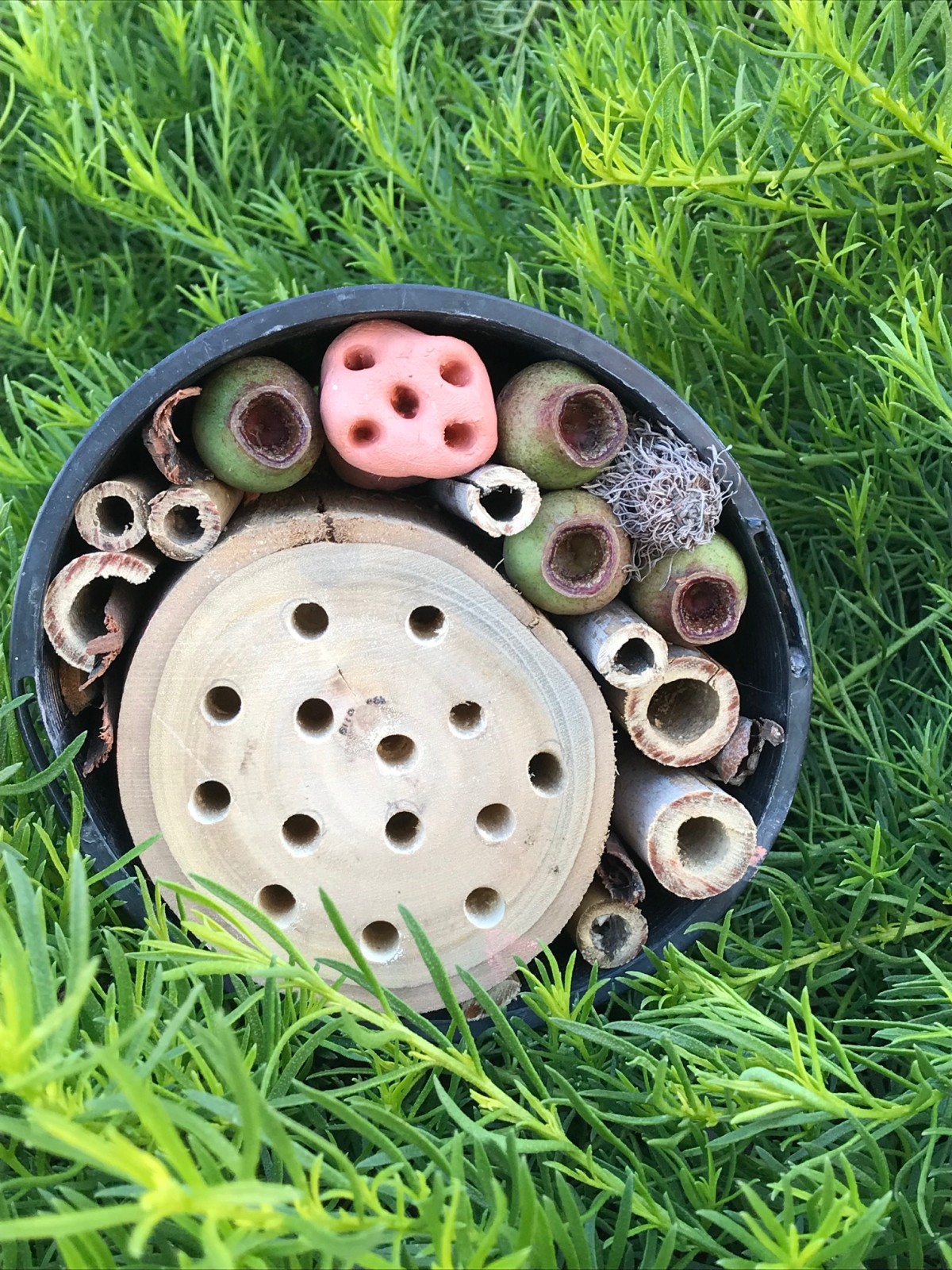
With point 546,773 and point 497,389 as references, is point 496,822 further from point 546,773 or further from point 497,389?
point 497,389

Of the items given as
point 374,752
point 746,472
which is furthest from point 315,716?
point 746,472

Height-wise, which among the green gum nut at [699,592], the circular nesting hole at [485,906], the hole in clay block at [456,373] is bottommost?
the circular nesting hole at [485,906]

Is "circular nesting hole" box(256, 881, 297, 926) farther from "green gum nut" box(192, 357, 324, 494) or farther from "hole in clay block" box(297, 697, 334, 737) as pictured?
"green gum nut" box(192, 357, 324, 494)

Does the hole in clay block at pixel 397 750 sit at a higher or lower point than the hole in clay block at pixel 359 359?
lower

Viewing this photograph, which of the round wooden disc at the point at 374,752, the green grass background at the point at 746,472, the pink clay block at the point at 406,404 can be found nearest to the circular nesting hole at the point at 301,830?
the round wooden disc at the point at 374,752

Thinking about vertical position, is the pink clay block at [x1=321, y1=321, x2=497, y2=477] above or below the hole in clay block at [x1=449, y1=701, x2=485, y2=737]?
above

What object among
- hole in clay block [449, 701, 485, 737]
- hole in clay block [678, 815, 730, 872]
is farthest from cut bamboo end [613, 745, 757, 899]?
hole in clay block [449, 701, 485, 737]

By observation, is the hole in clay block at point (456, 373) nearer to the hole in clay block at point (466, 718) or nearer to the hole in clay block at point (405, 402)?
the hole in clay block at point (405, 402)
